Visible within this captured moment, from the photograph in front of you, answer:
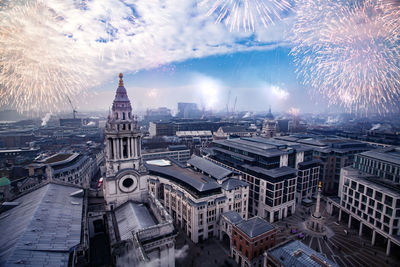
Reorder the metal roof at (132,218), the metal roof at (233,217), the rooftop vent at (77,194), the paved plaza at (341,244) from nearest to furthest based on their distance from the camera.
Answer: the metal roof at (132,218)
the rooftop vent at (77,194)
the paved plaza at (341,244)
the metal roof at (233,217)

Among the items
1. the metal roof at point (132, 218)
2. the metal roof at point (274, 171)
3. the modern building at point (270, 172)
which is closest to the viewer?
the metal roof at point (132, 218)

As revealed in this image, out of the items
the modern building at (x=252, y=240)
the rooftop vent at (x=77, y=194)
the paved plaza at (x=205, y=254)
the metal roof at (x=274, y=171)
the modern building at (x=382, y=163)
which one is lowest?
the paved plaza at (x=205, y=254)

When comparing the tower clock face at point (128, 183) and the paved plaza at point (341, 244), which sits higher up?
the tower clock face at point (128, 183)

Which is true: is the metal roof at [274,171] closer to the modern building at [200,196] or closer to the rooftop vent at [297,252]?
the modern building at [200,196]

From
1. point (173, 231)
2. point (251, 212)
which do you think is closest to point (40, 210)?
Result: point (173, 231)

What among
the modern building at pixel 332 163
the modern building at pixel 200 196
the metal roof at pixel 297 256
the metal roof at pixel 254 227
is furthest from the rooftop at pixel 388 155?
the metal roof at pixel 254 227

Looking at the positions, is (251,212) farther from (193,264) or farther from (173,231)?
(173,231)

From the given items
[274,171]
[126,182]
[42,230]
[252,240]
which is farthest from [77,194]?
[274,171]
